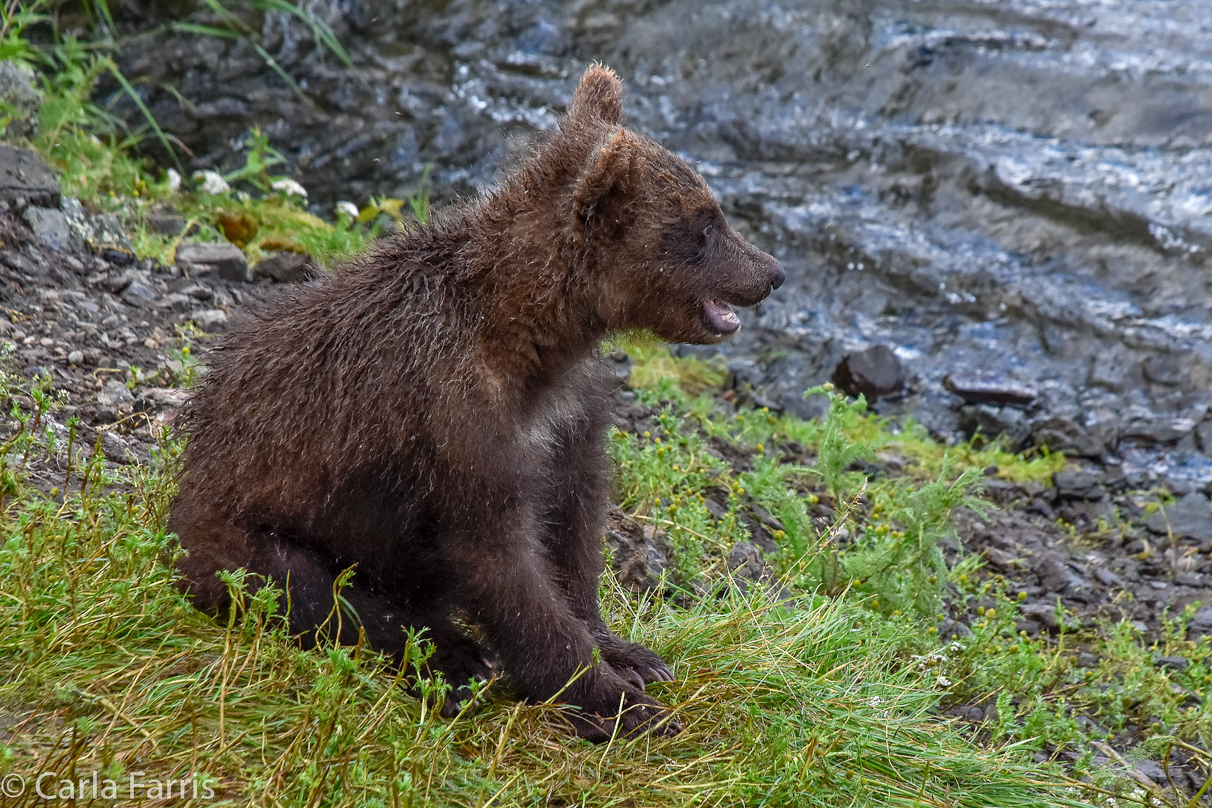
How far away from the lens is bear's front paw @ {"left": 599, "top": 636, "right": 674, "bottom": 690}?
13.5 ft

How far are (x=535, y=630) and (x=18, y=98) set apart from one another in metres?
6.27

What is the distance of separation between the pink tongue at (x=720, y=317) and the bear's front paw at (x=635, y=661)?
1.20 m

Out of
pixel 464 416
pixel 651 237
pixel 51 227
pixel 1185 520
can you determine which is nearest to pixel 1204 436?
pixel 1185 520

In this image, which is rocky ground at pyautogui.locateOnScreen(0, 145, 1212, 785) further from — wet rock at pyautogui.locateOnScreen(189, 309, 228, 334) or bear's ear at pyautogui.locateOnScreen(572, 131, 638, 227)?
bear's ear at pyautogui.locateOnScreen(572, 131, 638, 227)

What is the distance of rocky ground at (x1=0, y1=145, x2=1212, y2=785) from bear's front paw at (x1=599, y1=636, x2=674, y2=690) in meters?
0.81

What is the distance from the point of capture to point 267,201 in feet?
29.6

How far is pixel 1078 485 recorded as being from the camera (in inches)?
303

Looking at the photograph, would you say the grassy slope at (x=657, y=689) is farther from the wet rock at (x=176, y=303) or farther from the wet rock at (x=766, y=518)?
the wet rock at (x=176, y=303)

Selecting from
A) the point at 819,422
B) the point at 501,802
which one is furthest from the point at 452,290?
the point at 819,422

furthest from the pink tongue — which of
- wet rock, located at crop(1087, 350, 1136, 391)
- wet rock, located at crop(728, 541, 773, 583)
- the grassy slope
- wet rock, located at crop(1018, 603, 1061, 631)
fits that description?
wet rock, located at crop(1087, 350, 1136, 391)

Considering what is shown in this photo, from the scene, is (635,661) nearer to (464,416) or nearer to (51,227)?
(464,416)

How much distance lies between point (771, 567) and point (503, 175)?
7.53 feet

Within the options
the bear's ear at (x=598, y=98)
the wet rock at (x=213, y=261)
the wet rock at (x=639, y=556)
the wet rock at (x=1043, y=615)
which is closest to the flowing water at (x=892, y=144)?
the wet rock at (x=213, y=261)

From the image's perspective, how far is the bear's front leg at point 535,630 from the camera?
3676 millimetres
